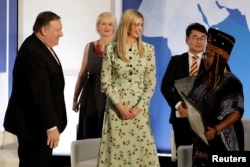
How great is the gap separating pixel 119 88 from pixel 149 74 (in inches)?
9.4

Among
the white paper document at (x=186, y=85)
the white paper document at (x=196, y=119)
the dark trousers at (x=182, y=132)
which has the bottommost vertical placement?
the dark trousers at (x=182, y=132)

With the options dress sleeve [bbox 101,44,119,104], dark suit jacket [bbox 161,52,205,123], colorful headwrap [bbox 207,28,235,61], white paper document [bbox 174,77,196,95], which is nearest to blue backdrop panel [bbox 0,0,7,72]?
dark suit jacket [bbox 161,52,205,123]

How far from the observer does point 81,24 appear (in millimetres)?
6383

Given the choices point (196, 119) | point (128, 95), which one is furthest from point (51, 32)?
point (196, 119)

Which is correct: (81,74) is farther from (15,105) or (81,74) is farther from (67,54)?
(15,105)

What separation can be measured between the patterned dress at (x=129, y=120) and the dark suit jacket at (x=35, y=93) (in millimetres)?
392

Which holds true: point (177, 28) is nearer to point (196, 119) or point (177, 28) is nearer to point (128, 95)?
point (128, 95)

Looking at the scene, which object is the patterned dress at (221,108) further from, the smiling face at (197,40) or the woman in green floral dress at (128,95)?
the smiling face at (197,40)

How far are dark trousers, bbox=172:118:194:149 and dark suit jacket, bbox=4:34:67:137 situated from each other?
4.87ft

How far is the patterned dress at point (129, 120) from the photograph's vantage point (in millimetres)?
3783

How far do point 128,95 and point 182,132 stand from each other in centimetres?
117

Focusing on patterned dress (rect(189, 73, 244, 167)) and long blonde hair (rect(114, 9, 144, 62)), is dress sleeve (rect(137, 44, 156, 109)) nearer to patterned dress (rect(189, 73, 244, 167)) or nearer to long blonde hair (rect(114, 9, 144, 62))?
long blonde hair (rect(114, 9, 144, 62))

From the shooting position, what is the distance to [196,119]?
3.27 m

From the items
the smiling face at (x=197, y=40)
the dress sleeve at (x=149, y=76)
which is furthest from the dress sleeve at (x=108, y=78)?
the smiling face at (x=197, y=40)
